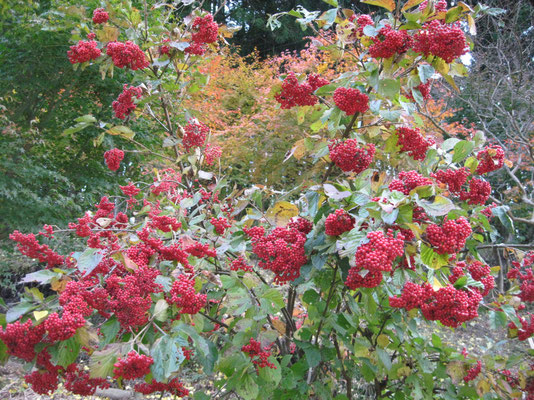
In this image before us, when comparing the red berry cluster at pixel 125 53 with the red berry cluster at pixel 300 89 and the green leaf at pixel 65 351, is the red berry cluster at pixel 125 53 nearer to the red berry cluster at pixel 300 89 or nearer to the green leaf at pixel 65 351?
the red berry cluster at pixel 300 89

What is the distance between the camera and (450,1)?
996cm

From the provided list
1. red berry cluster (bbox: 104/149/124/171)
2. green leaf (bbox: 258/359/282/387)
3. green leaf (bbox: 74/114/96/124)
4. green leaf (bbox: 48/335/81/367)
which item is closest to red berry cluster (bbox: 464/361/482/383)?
green leaf (bbox: 258/359/282/387)

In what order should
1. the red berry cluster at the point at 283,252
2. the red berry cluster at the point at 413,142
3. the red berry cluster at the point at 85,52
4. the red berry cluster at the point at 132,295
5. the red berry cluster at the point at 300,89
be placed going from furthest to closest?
1. the red berry cluster at the point at 85,52
2. the red berry cluster at the point at 300,89
3. the red berry cluster at the point at 413,142
4. the red berry cluster at the point at 283,252
5. the red berry cluster at the point at 132,295

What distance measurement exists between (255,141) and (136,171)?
2.50 metres

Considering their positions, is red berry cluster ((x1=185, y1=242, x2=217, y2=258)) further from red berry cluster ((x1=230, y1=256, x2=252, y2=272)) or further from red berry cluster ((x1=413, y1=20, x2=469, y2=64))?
red berry cluster ((x1=413, y1=20, x2=469, y2=64))

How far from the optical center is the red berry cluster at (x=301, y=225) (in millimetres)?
1424

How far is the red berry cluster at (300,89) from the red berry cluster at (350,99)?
10.0 inches

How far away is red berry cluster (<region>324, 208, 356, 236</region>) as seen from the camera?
121 centimetres

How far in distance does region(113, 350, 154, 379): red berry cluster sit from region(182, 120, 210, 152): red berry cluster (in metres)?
1.19

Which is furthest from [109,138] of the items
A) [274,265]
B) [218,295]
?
[274,265]

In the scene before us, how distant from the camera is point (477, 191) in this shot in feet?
4.88

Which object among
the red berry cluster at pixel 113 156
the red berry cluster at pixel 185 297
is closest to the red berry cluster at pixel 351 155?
the red berry cluster at pixel 185 297

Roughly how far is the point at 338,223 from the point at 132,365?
0.71 meters

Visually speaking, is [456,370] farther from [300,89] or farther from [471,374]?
[300,89]
